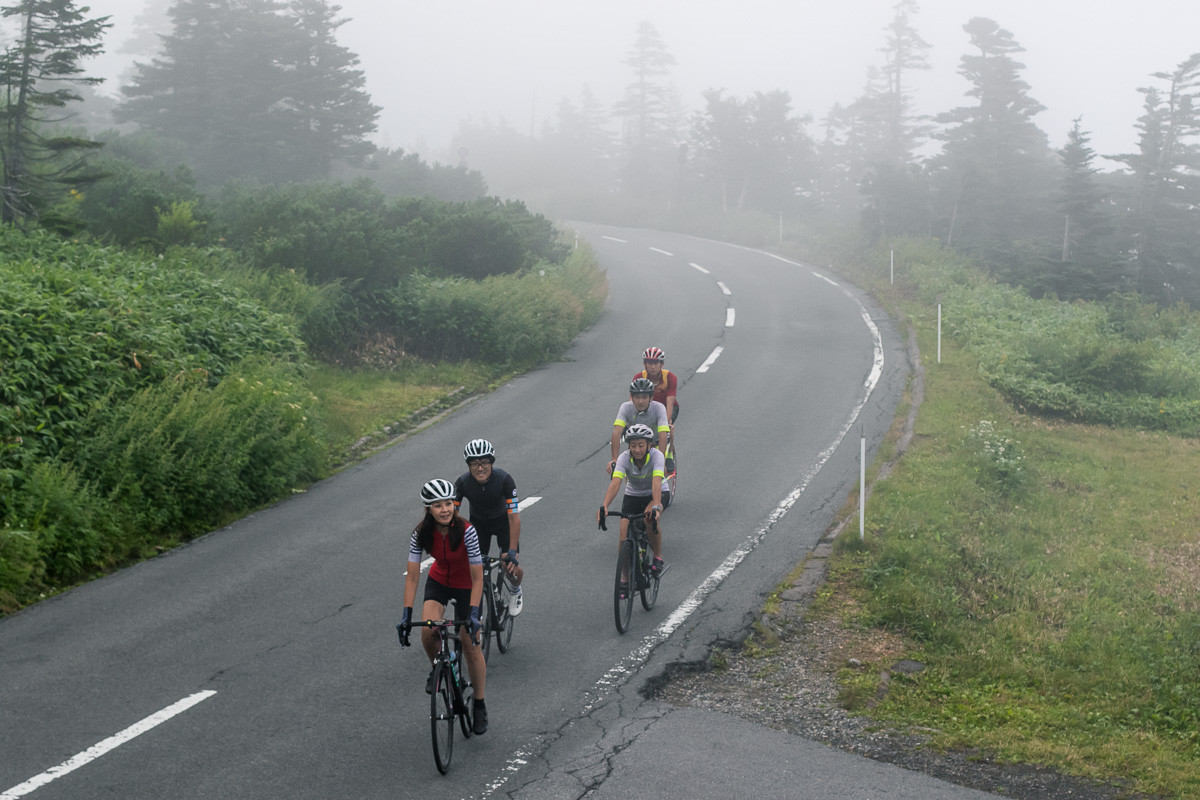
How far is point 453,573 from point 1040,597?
20.5ft

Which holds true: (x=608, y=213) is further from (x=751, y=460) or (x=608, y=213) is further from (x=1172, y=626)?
(x=1172, y=626)

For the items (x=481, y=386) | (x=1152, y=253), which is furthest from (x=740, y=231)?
(x=481, y=386)

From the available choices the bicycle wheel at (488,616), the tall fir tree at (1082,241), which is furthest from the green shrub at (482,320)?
the tall fir tree at (1082,241)

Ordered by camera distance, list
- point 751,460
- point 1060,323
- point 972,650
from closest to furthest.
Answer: point 972,650 < point 751,460 < point 1060,323

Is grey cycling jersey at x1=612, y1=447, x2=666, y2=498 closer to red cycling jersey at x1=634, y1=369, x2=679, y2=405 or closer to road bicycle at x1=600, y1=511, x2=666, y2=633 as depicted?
road bicycle at x1=600, y1=511, x2=666, y2=633

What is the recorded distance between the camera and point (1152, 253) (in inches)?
1588

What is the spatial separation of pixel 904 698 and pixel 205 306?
475 inches

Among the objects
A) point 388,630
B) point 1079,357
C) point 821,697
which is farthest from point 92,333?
point 1079,357

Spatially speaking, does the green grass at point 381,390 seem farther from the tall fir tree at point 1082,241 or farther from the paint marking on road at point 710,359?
the tall fir tree at point 1082,241

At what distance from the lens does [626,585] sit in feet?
30.2

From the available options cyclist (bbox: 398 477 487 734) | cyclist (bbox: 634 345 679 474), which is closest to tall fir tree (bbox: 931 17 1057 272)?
cyclist (bbox: 634 345 679 474)

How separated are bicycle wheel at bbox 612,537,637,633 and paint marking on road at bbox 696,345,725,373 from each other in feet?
40.8

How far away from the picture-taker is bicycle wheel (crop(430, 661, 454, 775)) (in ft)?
21.6

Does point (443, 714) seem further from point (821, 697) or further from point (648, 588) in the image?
point (648, 588)
